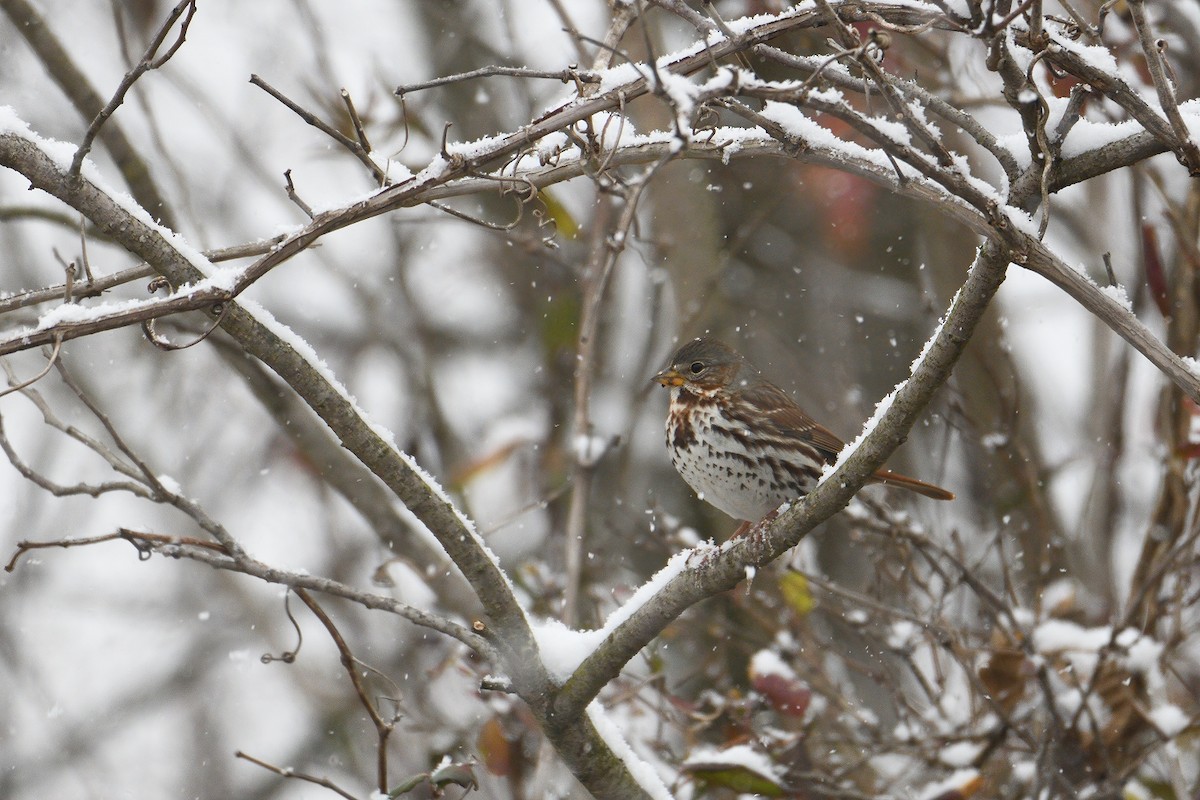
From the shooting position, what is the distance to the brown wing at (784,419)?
13.5ft

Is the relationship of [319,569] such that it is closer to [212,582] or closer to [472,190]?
[212,582]

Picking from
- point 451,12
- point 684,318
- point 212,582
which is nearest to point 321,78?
point 451,12

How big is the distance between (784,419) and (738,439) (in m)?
0.20

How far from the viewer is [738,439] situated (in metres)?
4.04

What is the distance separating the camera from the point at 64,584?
717 centimetres

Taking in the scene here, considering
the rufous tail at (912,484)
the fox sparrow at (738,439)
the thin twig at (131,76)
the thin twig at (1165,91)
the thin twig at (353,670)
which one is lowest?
the thin twig at (1165,91)

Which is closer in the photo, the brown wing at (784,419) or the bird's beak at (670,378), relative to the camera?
the brown wing at (784,419)

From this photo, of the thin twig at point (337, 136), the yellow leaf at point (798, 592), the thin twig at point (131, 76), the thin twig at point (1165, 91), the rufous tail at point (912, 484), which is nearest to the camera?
the thin twig at point (1165, 91)

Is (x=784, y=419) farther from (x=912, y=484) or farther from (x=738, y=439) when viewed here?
(x=912, y=484)

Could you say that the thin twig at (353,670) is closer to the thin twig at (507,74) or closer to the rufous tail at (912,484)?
the thin twig at (507,74)

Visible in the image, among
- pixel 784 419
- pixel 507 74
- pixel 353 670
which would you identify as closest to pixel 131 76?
pixel 507 74

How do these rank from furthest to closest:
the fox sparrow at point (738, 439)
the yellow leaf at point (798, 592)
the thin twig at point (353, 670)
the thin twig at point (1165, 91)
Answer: the yellow leaf at point (798, 592), the fox sparrow at point (738, 439), the thin twig at point (353, 670), the thin twig at point (1165, 91)

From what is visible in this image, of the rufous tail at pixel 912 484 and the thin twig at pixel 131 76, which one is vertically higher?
the thin twig at pixel 131 76

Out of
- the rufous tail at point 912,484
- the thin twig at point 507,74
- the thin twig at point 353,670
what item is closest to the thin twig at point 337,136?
the thin twig at point 507,74
